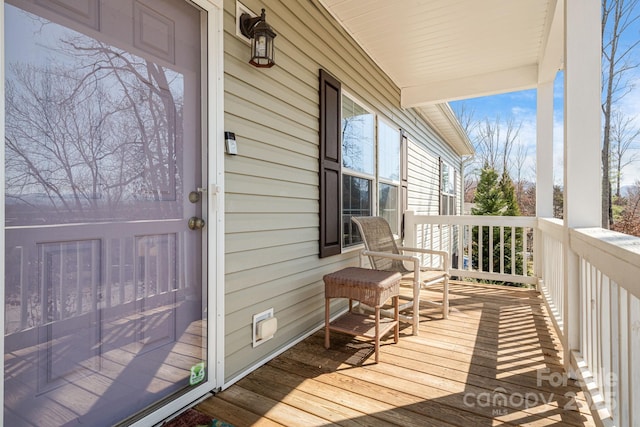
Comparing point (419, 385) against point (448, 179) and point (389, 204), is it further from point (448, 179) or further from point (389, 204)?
point (448, 179)

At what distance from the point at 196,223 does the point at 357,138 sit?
7.77 feet

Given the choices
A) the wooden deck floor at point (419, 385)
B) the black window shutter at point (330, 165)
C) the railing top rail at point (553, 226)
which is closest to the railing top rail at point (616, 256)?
the wooden deck floor at point (419, 385)

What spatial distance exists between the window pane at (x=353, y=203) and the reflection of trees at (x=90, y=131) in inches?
78.9

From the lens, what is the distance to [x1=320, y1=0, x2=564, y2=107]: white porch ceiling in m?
2.99

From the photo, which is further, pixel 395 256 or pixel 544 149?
pixel 544 149

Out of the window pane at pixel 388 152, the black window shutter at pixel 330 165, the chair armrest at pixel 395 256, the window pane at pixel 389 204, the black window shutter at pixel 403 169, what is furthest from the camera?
the black window shutter at pixel 403 169

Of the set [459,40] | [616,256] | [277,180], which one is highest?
[459,40]

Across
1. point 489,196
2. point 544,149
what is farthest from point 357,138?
point 489,196

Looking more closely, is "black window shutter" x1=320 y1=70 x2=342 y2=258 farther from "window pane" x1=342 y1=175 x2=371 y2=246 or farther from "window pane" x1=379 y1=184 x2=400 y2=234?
"window pane" x1=379 y1=184 x2=400 y2=234

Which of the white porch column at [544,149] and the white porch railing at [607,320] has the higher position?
the white porch column at [544,149]

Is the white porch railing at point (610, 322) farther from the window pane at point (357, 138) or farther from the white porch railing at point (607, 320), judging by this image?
the window pane at point (357, 138)

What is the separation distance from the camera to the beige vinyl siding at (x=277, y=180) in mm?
2041

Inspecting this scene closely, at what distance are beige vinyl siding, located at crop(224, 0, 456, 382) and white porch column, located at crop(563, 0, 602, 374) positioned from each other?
5.93 feet

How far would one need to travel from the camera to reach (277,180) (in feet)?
7.95
